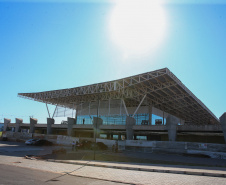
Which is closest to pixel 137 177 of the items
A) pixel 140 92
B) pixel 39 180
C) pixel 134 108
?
pixel 39 180

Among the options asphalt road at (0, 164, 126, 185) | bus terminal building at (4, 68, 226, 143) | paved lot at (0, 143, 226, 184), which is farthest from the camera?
bus terminal building at (4, 68, 226, 143)

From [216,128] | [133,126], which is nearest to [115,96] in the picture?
[133,126]

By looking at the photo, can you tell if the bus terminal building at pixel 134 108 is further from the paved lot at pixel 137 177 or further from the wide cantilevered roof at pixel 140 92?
the paved lot at pixel 137 177

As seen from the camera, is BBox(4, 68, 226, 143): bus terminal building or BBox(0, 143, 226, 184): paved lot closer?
BBox(0, 143, 226, 184): paved lot

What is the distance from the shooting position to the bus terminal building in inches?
1551

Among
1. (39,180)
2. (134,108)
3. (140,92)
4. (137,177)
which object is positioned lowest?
(137,177)

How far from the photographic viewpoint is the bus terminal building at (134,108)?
39406 mm

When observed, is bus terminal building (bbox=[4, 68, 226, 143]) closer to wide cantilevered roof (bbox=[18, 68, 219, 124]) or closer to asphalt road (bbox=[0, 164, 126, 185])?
wide cantilevered roof (bbox=[18, 68, 219, 124])

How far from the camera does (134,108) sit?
6231 centimetres

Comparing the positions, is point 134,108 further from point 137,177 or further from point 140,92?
point 137,177

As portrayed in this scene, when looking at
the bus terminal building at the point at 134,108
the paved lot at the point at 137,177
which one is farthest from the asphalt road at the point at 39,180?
the bus terminal building at the point at 134,108

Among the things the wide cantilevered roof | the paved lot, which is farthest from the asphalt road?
the wide cantilevered roof

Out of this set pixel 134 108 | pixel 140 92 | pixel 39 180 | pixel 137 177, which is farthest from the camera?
pixel 134 108

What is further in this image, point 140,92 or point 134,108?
point 134,108
